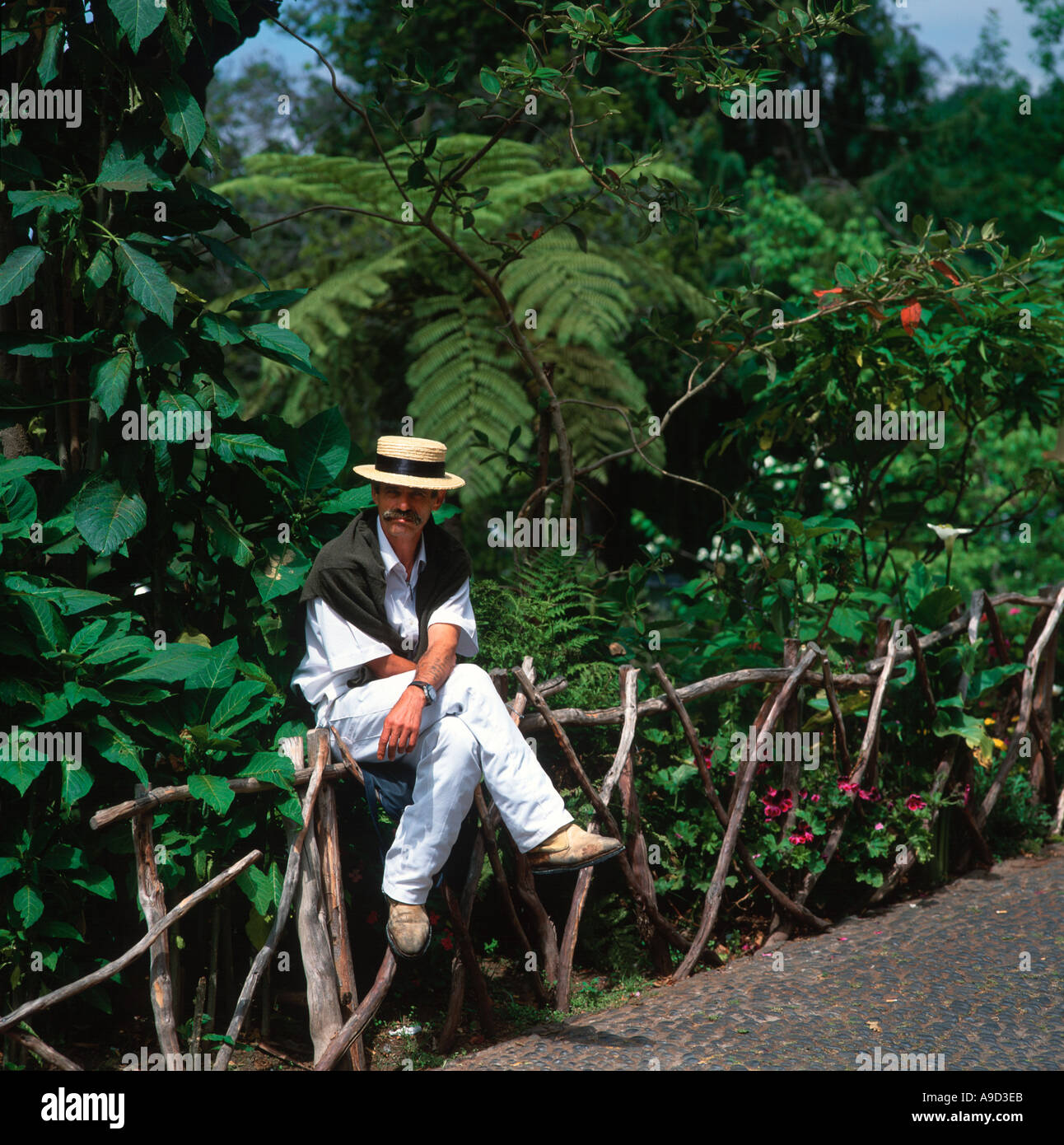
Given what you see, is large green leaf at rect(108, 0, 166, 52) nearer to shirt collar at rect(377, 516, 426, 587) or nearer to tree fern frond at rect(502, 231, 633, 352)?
shirt collar at rect(377, 516, 426, 587)

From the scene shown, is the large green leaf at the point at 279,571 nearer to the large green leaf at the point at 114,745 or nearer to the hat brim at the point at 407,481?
the hat brim at the point at 407,481

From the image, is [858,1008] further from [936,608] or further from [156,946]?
[156,946]

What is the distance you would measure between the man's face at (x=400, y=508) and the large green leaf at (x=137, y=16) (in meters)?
1.45

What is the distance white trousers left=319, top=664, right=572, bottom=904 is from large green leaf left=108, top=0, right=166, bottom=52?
1.98 metres

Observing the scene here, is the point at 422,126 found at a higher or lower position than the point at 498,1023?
higher

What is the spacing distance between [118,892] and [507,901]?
1.23 metres

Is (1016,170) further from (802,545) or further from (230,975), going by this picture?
(230,975)

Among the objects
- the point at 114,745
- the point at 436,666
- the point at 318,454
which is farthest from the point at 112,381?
the point at 436,666

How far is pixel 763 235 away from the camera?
1202 centimetres

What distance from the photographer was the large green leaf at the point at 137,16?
11.3ft

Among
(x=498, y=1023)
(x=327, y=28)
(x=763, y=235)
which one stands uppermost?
(x=327, y=28)

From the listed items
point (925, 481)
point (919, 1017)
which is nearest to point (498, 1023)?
point (919, 1017)

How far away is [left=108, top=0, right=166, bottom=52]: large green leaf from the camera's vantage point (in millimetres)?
3457

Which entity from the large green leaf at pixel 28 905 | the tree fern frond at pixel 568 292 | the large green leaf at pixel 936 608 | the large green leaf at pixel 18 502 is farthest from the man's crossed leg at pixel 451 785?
the tree fern frond at pixel 568 292
